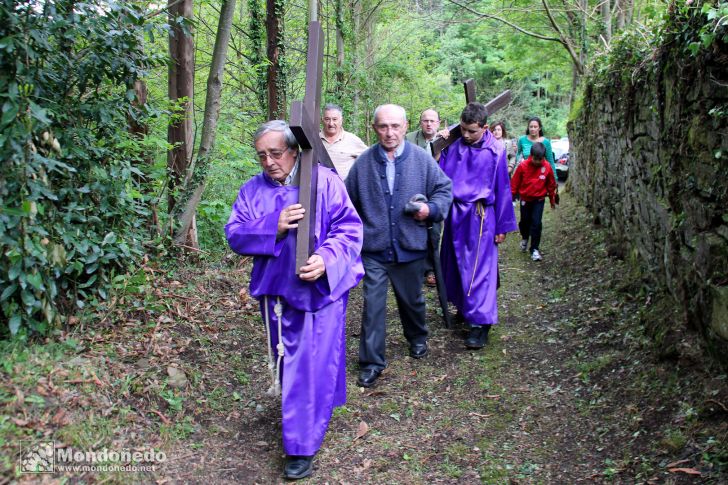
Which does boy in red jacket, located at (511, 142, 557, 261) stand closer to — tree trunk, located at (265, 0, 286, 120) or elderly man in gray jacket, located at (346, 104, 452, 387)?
tree trunk, located at (265, 0, 286, 120)

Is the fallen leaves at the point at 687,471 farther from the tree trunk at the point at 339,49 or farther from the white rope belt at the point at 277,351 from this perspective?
the tree trunk at the point at 339,49

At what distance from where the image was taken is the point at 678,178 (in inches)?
178

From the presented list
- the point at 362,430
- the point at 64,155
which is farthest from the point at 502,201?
the point at 64,155

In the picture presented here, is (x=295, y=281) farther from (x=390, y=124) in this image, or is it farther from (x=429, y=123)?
(x=429, y=123)

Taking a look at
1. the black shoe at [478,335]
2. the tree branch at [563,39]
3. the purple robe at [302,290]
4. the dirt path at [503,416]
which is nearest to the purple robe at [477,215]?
the black shoe at [478,335]

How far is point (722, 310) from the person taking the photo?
354cm

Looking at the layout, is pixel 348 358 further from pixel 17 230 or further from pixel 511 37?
pixel 511 37

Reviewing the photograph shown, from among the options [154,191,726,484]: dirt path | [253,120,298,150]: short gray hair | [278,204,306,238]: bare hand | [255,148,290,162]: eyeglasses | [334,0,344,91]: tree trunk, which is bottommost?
[154,191,726,484]: dirt path

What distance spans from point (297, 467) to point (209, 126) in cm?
382

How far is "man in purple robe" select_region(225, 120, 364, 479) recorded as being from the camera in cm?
354

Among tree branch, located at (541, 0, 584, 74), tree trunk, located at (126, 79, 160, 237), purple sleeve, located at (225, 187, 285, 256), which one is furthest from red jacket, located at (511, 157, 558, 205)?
purple sleeve, located at (225, 187, 285, 256)

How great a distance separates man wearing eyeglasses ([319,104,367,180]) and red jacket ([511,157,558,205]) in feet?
9.71

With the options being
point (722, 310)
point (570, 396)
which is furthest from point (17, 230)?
point (722, 310)

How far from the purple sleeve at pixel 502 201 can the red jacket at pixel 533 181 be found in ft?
9.99
